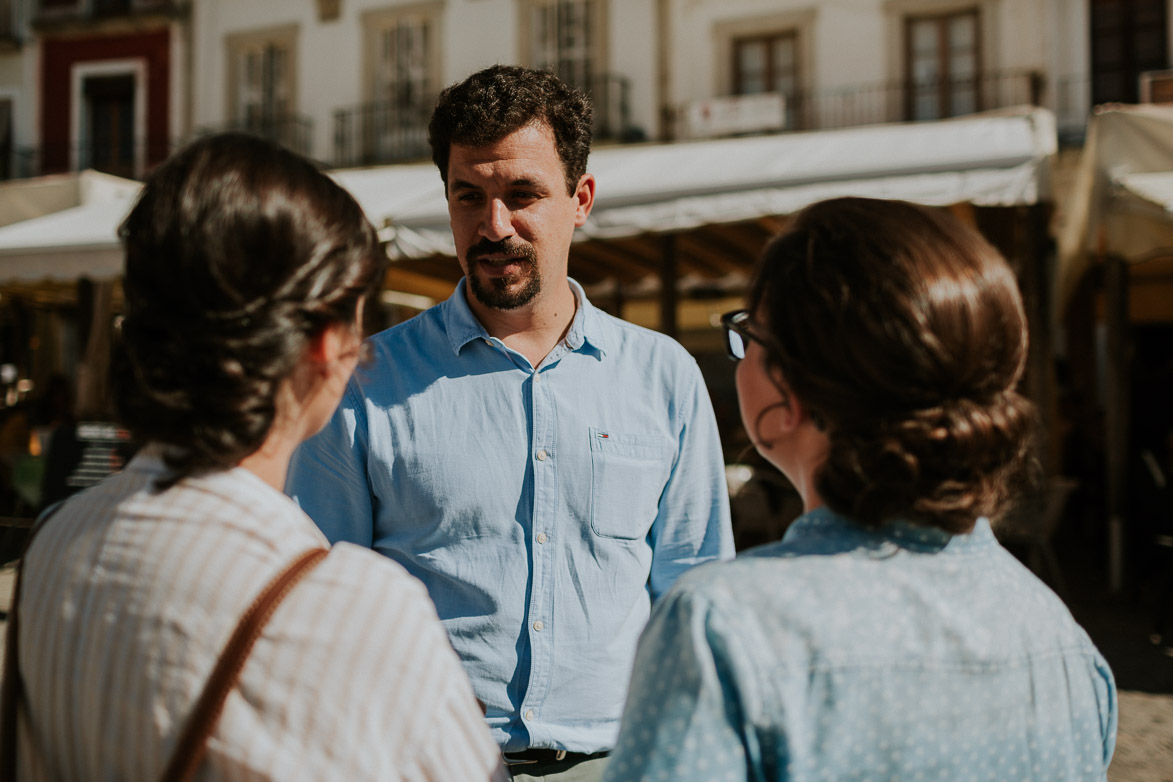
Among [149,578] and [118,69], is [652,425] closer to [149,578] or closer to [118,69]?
[149,578]

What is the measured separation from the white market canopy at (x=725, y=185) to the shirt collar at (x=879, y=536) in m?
3.91

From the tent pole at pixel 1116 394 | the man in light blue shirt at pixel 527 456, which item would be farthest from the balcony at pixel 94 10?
the man in light blue shirt at pixel 527 456

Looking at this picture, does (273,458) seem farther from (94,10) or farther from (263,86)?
(94,10)

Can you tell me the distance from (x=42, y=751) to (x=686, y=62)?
14719mm

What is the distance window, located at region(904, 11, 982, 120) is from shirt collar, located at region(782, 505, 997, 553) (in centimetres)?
1410

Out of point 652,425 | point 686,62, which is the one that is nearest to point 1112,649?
point 652,425

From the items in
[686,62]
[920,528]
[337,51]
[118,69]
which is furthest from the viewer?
[118,69]

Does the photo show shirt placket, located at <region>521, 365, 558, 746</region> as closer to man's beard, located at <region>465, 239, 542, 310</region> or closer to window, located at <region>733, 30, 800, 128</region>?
man's beard, located at <region>465, 239, 542, 310</region>

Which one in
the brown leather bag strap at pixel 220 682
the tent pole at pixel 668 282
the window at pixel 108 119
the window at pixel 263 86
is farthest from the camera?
the window at pixel 108 119

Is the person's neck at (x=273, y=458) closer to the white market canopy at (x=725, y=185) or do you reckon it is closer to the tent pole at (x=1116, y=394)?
the white market canopy at (x=725, y=185)

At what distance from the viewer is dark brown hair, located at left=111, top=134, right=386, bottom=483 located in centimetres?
89

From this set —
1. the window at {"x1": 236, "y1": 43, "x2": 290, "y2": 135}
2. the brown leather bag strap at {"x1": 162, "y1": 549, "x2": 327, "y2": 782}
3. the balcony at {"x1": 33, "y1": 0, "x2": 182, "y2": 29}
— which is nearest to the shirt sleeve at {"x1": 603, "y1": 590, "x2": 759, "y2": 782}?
the brown leather bag strap at {"x1": 162, "y1": 549, "x2": 327, "y2": 782}

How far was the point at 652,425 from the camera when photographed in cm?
177

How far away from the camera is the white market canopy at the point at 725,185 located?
190 inches
